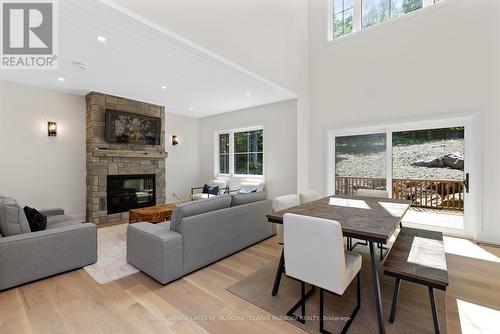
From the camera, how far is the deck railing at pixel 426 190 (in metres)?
Result: 4.05

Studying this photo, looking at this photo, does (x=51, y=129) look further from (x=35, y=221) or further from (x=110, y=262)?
(x=110, y=262)

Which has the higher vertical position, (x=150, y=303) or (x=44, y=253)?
(x=44, y=253)

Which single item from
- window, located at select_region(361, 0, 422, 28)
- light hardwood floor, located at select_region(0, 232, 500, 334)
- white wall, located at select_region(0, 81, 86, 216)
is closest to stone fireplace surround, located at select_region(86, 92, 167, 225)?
white wall, located at select_region(0, 81, 86, 216)

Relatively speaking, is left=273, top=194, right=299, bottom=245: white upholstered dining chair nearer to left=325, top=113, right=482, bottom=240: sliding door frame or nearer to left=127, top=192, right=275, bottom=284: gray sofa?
left=127, top=192, right=275, bottom=284: gray sofa

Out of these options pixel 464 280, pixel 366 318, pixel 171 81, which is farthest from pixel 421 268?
pixel 171 81

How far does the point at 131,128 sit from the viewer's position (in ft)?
17.6

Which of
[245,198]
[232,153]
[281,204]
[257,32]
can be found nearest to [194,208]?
[245,198]

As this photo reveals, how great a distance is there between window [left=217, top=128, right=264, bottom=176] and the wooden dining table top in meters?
3.53

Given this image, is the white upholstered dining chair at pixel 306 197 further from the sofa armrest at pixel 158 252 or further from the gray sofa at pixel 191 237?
the sofa armrest at pixel 158 252

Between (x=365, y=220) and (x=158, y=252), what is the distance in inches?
82.6

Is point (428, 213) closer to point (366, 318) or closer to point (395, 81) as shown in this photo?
point (395, 81)

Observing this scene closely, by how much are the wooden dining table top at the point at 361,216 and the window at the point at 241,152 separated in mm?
3530

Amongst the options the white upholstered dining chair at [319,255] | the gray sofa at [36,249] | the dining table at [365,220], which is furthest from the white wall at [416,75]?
the gray sofa at [36,249]

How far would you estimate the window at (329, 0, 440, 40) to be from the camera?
432 cm
